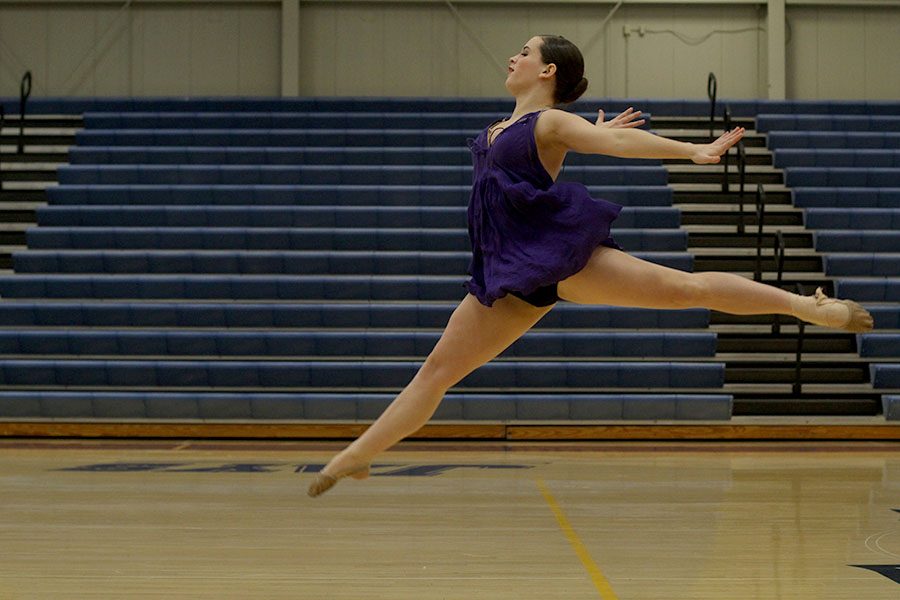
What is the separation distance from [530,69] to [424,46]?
8.38 meters

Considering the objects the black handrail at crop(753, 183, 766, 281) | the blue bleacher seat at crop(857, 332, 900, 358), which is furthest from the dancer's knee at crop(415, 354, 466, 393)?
the blue bleacher seat at crop(857, 332, 900, 358)

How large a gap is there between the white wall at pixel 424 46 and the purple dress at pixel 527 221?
833 cm

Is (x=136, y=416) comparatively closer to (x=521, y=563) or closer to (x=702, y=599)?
(x=521, y=563)

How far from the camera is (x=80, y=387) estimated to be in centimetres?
697

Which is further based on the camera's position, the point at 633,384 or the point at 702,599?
the point at 633,384

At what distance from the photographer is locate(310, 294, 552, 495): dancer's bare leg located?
235 cm

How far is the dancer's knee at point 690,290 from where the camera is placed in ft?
7.39

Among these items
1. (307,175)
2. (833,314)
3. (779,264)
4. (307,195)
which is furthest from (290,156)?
(833,314)

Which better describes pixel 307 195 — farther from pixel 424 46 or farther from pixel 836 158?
pixel 836 158

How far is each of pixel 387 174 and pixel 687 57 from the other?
12.0ft

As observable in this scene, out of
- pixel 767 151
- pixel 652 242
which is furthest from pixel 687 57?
pixel 652 242

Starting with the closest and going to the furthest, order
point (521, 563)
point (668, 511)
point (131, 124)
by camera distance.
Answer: point (521, 563), point (668, 511), point (131, 124)

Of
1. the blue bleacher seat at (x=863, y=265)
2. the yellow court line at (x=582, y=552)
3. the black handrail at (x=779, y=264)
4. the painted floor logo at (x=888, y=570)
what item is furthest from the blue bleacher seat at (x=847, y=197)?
the painted floor logo at (x=888, y=570)

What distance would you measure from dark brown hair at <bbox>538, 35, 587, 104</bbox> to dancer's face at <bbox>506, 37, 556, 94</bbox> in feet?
0.04
